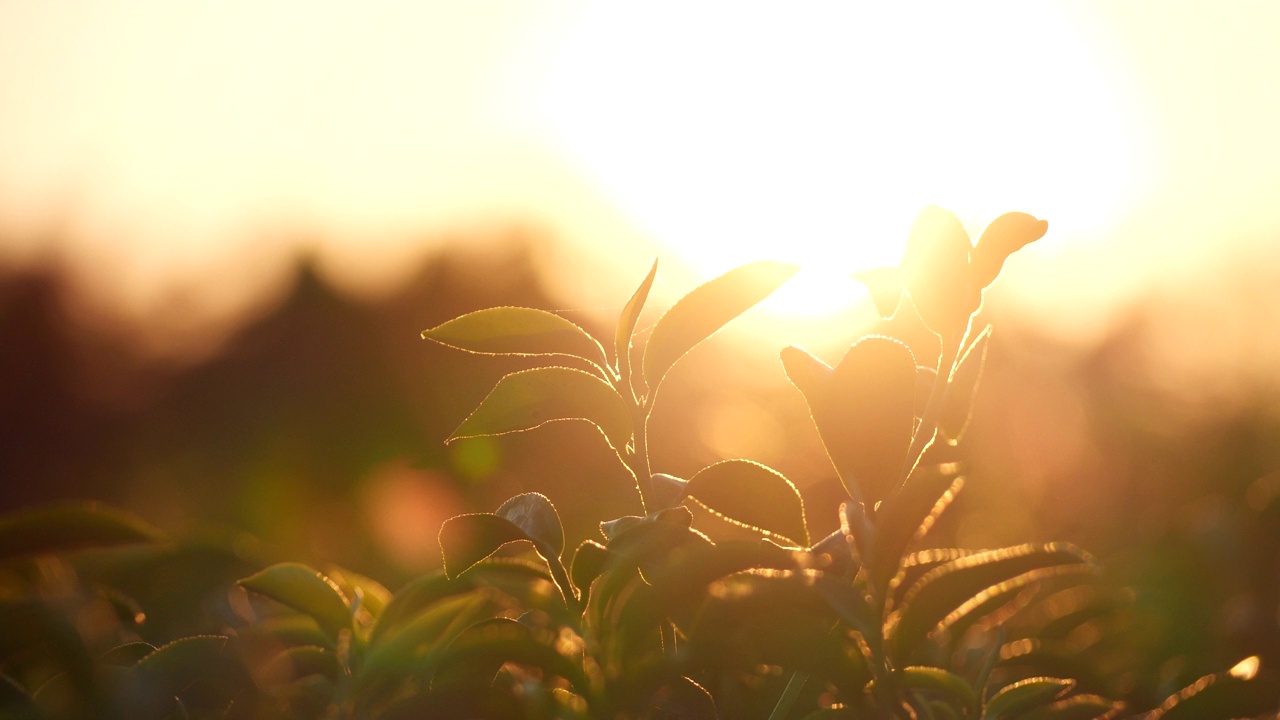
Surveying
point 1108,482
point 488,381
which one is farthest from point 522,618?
point 488,381

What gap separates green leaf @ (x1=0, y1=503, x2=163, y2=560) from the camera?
3.05 ft

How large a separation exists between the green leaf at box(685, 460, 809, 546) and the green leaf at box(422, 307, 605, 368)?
0.78ft

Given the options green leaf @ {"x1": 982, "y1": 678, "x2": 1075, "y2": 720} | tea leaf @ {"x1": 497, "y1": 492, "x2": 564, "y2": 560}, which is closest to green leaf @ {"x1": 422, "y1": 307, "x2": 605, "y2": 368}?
tea leaf @ {"x1": 497, "y1": 492, "x2": 564, "y2": 560}

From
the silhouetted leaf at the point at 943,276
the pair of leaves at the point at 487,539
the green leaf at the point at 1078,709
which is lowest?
the green leaf at the point at 1078,709

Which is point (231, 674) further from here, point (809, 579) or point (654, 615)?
point (809, 579)

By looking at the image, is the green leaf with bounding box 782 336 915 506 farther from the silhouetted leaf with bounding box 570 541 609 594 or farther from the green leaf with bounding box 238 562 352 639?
the green leaf with bounding box 238 562 352 639

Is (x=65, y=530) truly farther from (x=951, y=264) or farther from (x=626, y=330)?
(x=951, y=264)

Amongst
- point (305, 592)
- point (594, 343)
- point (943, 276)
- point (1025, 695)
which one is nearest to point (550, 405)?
point (594, 343)

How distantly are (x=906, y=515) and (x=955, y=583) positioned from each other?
77 millimetres

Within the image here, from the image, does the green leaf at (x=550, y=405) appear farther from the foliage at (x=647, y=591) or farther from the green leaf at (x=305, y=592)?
the green leaf at (x=305, y=592)

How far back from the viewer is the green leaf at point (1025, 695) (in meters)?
1.05

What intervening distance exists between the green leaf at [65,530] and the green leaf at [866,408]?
2.25ft

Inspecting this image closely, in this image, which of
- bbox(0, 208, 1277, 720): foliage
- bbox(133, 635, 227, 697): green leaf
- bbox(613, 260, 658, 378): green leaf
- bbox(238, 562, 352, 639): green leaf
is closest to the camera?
bbox(0, 208, 1277, 720): foliage

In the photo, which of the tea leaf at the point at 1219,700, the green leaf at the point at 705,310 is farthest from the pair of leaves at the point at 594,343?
the tea leaf at the point at 1219,700
